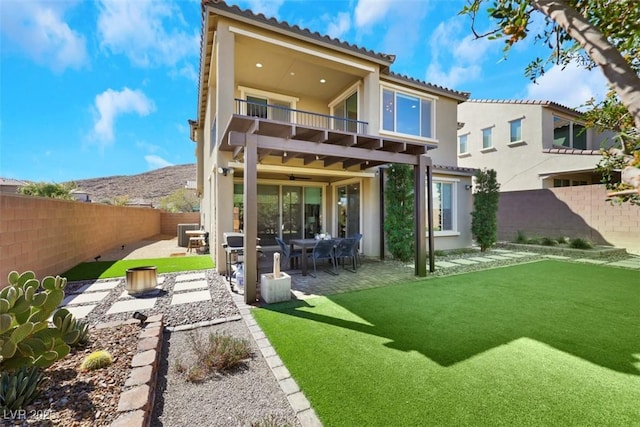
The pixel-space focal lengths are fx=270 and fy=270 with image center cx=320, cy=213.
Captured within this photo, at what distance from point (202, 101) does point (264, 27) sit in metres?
6.51

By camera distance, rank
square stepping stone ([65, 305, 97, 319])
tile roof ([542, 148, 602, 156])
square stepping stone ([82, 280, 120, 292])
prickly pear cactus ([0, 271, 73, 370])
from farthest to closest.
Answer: tile roof ([542, 148, 602, 156]) → square stepping stone ([82, 280, 120, 292]) → square stepping stone ([65, 305, 97, 319]) → prickly pear cactus ([0, 271, 73, 370])

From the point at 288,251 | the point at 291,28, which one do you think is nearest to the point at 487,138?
the point at 291,28

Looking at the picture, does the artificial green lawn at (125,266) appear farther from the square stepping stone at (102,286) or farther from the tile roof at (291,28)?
the tile roof at (291,28)

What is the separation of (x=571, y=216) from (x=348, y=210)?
37.9 ft

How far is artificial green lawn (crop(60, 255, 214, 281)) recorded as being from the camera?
8.26 m

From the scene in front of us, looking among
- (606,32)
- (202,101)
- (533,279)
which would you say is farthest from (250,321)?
(202,101)

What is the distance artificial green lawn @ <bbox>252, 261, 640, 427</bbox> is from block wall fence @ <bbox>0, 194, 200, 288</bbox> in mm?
5795

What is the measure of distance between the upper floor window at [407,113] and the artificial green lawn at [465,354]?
7.73m

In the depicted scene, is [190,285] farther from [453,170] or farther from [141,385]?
[453,170]

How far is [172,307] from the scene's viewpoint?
220 inches

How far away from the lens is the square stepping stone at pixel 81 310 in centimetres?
520

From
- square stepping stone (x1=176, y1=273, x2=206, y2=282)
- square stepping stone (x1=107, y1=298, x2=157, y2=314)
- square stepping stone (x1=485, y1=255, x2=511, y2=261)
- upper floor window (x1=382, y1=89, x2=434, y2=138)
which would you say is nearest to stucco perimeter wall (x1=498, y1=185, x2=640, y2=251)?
square stepping stone (x1=485, y1=255, x2=511, y2=261)

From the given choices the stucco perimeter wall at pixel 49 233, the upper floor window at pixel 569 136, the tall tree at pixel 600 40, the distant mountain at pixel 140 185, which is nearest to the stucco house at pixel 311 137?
the tall tree at pixel 600 40

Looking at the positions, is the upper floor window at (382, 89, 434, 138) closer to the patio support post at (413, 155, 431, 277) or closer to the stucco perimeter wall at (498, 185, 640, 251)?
the patio support post at (413, 155, 431, 277)
